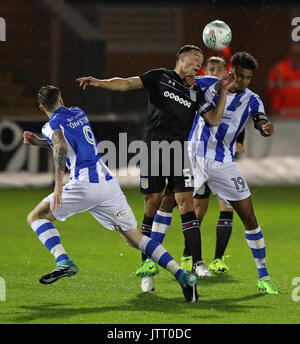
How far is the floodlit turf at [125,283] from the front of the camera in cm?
574

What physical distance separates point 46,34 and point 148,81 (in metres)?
14.4

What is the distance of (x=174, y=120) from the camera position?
6.69 m

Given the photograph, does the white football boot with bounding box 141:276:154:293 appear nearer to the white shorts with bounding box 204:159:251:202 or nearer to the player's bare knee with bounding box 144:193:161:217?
the player's bare knee with bounding box 144:193:161:217

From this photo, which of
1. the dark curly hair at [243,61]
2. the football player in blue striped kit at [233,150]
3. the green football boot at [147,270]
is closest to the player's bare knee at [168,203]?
the football player in blue striped kit at [233,150]

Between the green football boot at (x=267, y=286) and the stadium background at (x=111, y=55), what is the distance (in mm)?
7748

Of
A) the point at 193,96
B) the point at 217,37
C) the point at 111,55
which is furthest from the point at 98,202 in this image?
the point at 111,55

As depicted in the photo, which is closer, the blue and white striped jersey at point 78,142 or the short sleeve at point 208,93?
the blue and white striped jersey at point 78,142

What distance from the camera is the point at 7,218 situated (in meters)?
10.8

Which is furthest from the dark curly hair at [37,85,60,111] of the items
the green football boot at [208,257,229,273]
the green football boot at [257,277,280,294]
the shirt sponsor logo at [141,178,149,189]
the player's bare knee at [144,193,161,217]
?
the green football boot at [208,257,229,273]

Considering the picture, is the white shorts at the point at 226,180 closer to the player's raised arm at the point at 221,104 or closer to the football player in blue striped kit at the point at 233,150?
the football player in blue striped kit at the point at 233,150

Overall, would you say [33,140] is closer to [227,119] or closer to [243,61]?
[227,119]

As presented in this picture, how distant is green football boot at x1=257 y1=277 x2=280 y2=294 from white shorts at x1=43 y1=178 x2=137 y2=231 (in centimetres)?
111

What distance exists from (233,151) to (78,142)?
4.65ft

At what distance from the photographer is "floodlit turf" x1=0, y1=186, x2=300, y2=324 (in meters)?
5.74
